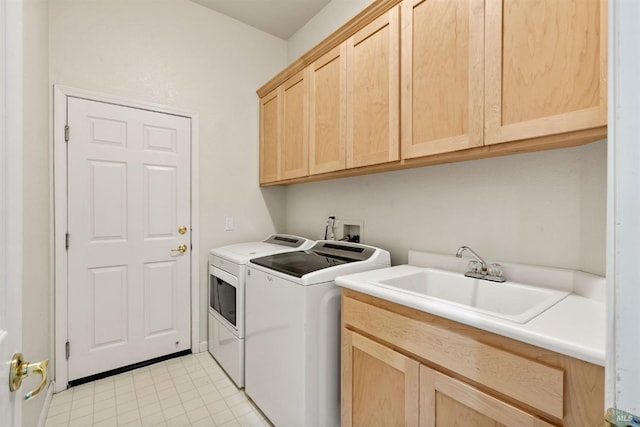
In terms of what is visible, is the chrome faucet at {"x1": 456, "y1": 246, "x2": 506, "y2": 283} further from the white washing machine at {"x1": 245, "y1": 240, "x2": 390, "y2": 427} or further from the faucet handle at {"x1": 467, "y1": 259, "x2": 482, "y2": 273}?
the white washing machine at {"x1": 245, "y1": 240, "x2": 390, "y2": 427}

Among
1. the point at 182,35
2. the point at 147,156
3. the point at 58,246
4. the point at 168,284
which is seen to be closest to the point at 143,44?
the point at 182,35

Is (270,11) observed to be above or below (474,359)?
above

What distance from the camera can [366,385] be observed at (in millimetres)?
1291

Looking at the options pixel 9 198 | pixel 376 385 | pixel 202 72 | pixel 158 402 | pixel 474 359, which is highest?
pixel 202 72

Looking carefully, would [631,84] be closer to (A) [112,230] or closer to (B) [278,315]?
(B) [278,315]

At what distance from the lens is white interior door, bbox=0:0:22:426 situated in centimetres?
50

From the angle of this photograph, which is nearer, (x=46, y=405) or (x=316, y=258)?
(x=46, y=405)

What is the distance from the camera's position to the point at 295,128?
7.50ft

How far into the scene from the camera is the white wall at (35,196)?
134 centimetres

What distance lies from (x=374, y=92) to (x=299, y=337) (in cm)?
136

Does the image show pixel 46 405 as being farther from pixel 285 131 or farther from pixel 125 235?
pixel 285 131

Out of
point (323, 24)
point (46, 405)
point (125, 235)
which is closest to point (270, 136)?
point (323, 24)

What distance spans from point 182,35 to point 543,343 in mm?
3020

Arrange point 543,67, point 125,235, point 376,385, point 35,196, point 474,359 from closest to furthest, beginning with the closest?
point 474,359 < point 543,67 < point 376,385 < point 35,196 < point 125,235
